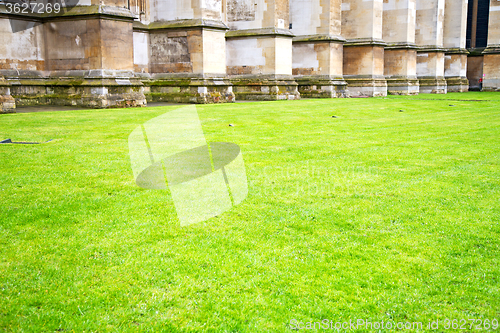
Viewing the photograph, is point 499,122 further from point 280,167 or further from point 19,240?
point 19,240

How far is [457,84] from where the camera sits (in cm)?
3559

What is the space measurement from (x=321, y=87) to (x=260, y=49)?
427cm

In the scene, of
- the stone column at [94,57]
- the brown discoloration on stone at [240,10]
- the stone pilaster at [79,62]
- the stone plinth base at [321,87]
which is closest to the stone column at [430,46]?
the stone plinth base at [321,87]

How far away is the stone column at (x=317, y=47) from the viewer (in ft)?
75.0

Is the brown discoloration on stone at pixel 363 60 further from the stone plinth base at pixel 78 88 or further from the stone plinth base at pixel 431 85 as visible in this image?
the stone plinth base at pixel 78 88

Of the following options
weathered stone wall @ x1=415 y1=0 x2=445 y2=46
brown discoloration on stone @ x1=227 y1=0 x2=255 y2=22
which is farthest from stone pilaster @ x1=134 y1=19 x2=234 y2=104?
weathered stone wall @ x1=415 y1=0 x2=445 y2=46

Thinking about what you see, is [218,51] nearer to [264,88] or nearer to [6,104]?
[264,88]

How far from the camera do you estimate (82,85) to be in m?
13.7

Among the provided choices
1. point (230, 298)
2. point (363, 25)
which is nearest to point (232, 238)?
point (230, 298)

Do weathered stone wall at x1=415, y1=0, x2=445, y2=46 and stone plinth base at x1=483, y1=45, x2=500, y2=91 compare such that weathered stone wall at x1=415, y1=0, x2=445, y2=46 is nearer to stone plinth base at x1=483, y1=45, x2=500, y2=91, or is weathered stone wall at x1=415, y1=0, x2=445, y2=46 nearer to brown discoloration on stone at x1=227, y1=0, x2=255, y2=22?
stone plinth base at x1=483, y1=45, x2=500, y2=91

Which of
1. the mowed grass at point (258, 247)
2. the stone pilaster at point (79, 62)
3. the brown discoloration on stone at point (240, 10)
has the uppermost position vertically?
the brown discoloration on stone at point (240, 10)

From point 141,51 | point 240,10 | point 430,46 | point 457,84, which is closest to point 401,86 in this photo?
point 430,46

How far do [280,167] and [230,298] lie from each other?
3.16 metres

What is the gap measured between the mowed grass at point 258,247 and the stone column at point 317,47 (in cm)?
1759
